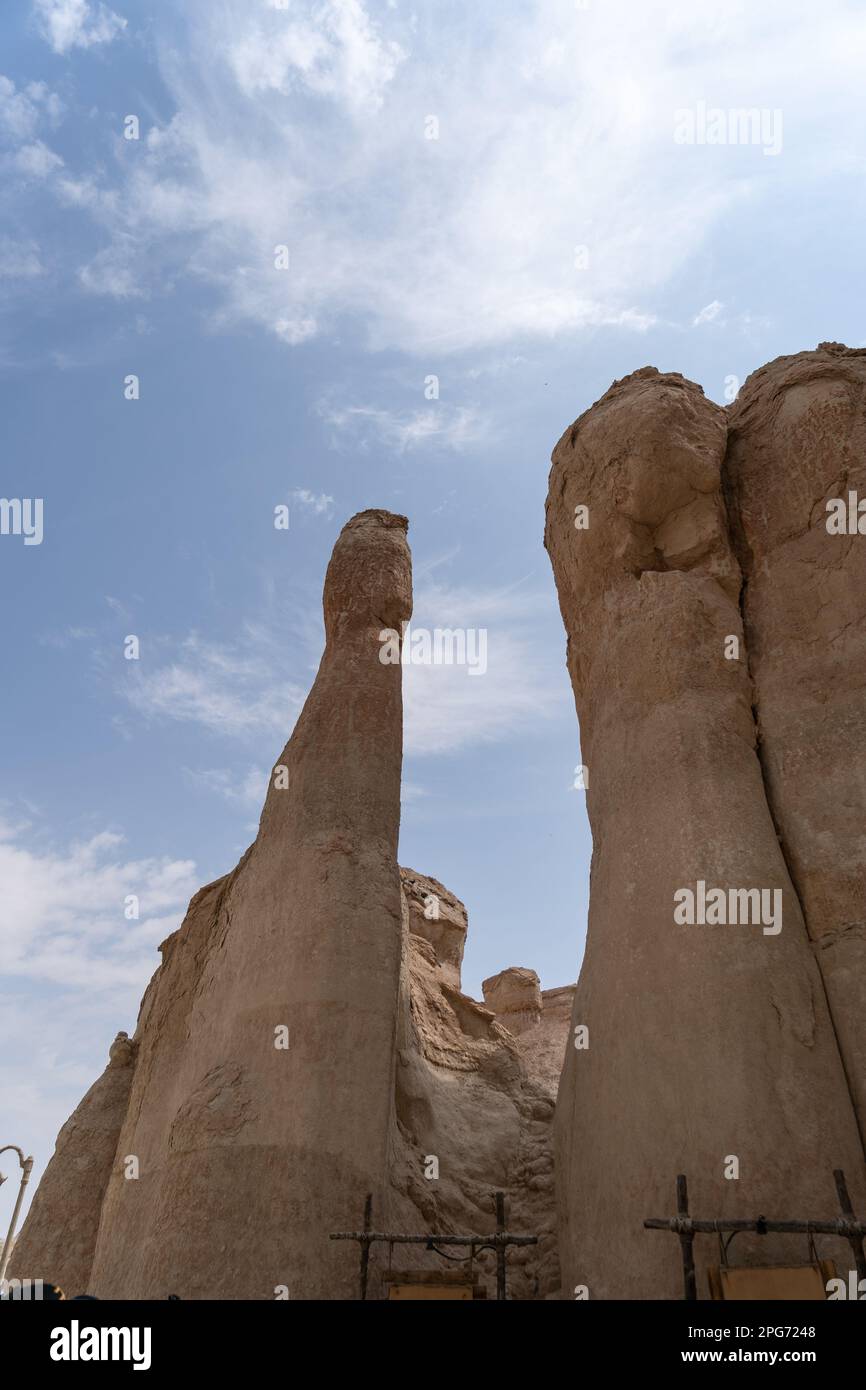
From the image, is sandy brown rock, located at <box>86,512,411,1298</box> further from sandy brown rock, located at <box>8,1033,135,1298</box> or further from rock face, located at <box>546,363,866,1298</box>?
rock face, located at <box>546,363,866,1298</box>

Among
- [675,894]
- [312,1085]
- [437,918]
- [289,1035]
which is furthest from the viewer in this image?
[437,918]

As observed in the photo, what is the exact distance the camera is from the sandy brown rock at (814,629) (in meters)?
9.05

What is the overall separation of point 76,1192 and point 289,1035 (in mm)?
4264

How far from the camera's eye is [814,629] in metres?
10.9

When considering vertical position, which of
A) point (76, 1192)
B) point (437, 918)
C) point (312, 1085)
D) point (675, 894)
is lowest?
point (76, 1192)

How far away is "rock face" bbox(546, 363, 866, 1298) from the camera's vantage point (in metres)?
7.94

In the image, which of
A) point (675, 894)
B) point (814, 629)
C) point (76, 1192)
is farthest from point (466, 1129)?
point (814, 629)

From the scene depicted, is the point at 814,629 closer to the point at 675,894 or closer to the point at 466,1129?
the point at 675,894

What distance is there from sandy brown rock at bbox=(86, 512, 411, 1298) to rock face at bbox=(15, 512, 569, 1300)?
0.07 ft

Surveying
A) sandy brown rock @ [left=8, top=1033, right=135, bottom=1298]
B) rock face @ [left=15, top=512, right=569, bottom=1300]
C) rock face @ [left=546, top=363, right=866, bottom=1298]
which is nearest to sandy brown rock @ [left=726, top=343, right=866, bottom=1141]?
rock face @ [left=546, top=363, right=866, bottom=1298]

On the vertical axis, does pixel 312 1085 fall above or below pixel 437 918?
below

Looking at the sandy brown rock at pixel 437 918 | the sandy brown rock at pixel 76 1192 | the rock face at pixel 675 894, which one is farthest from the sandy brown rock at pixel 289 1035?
the sandy brown rock at pixel 437 918

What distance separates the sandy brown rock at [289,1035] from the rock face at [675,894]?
2222mm
